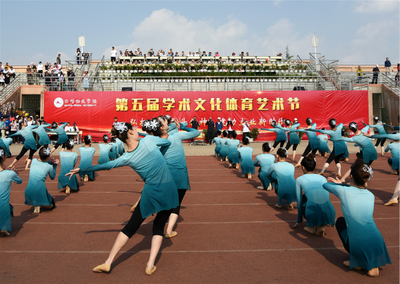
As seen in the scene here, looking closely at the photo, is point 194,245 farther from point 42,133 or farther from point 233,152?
point 42,133

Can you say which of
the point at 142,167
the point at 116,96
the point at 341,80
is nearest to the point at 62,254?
the point at 142,167

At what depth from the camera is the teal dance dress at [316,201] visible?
501 centimetres

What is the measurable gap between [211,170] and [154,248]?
844cm

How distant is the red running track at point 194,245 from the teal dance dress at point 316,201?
297 millimetres

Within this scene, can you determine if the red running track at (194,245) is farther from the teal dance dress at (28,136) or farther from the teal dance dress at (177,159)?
the teal dance dress at (28,136)

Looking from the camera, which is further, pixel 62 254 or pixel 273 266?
pixel 62 254

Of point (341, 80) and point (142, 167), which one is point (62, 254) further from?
point (341, 80)

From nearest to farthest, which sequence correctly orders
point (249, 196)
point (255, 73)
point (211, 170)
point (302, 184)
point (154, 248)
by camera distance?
point (154, 248), point (302, 184), point (249, 196), point (211, 170), point (255, 73)

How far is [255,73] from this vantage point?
26344 mm

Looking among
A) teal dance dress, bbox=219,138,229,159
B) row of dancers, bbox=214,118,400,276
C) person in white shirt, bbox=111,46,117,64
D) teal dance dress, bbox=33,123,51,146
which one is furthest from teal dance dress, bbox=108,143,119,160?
person in white shirt, bbox=111,46,117,64

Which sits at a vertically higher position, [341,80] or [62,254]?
[341,80]

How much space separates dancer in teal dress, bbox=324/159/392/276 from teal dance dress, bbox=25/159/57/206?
18.7 ft

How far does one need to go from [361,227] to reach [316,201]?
1.28 meters

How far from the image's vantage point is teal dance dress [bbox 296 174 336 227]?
5008 mm
